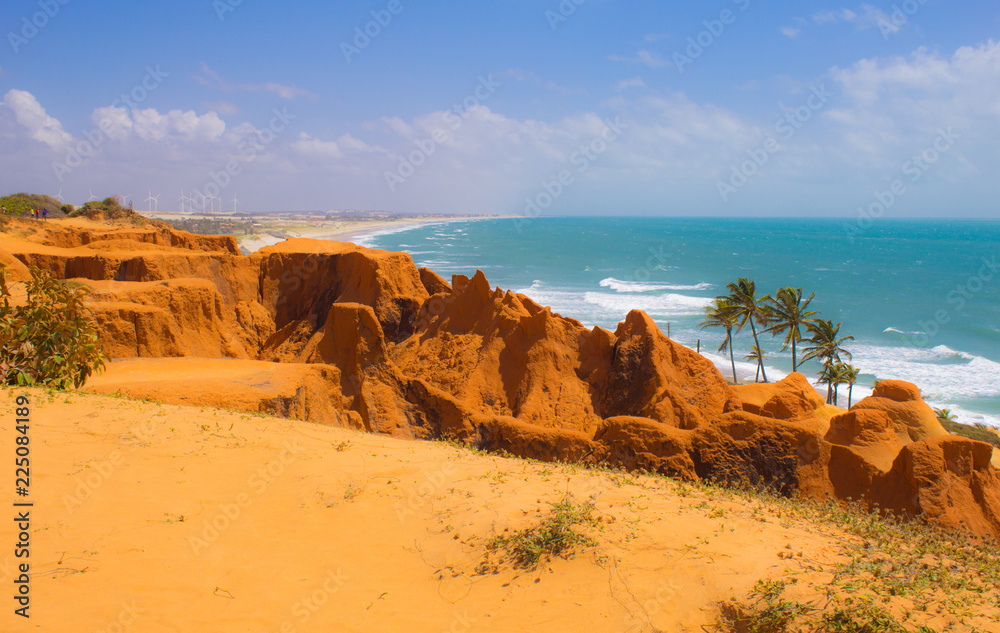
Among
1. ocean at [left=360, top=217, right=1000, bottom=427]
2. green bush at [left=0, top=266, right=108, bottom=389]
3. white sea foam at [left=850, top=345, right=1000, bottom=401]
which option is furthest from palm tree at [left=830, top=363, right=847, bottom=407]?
green bush at [left=0, top=266, right=108, bottom=389]

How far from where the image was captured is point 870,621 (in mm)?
5328

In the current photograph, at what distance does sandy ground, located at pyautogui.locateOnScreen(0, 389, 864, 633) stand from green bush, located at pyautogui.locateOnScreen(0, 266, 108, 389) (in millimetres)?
1160

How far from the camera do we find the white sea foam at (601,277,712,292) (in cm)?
7038

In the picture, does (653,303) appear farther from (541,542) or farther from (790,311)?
(541,542)

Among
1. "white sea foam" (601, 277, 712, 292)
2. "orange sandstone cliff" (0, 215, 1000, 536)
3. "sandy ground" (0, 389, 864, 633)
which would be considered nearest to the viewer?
"sandy ground" (0, 389, 864, 633)

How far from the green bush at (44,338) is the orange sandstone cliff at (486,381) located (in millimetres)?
1298

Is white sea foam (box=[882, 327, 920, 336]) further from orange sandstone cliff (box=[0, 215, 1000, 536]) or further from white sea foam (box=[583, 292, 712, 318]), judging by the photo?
orange sandstone cliff (box=[0, 215, 1000, 536])

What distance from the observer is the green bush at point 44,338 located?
10828 millimetres

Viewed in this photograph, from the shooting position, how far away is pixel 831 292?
7306 cm

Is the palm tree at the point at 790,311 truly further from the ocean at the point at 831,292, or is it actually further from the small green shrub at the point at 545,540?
the small green shrub at the point at 545,540

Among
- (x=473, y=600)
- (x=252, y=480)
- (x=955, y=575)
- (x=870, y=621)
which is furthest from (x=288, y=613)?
(x=955, y=575)

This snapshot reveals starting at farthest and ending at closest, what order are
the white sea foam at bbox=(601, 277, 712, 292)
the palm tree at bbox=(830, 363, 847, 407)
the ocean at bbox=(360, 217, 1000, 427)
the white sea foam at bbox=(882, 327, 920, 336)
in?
the white sea foam at bbox=(601, 277, 712, 292) < the white sea foam at bbox=(882, 327, 920, 336) < the ocean at bbox=(360, 217, 1000, 427) < the palm tree at bbox=(830, 363, 847, 407)

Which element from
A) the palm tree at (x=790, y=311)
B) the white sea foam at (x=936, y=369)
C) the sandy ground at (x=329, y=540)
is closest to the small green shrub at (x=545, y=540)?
the sandy ground at (x=329, y=540)

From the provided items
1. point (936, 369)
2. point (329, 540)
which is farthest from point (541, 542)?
point (936, 369)
